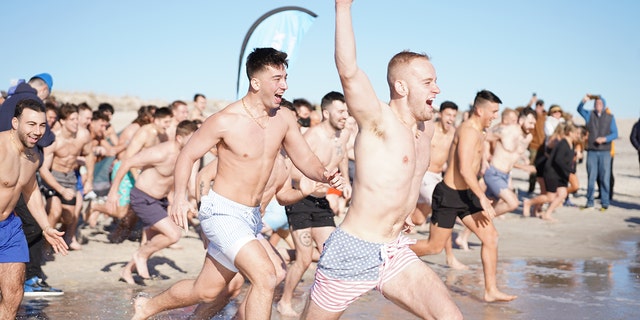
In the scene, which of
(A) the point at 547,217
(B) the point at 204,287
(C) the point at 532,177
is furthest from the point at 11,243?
(C) the point at 532,177

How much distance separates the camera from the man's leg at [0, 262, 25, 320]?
5543 mm

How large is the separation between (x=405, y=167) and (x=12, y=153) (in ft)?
10.6

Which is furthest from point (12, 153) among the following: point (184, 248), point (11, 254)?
point (184, 248)

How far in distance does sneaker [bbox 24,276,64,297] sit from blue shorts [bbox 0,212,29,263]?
5.92ft

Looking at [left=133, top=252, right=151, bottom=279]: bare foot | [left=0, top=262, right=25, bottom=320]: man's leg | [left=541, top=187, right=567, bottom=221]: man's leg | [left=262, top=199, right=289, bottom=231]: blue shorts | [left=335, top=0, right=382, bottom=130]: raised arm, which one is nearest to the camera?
[left=335, top=0, right=382, bottom=130]: raised arm

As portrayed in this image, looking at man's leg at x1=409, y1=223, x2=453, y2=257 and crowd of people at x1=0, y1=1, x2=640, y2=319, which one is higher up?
crowd of people at x1=0, y1=1, x2=640, y2=319

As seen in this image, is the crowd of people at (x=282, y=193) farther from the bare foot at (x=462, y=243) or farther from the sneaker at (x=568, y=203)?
the sneaker at (x=568, y=203)

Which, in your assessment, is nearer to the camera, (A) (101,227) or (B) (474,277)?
(B) (474,277)

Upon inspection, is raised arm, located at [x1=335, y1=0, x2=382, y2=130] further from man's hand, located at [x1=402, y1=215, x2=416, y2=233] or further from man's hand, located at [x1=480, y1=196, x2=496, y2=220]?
man's hand, located at [x1=480, y1=196, x2=496, y2=220]

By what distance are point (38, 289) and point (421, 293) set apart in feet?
15.4

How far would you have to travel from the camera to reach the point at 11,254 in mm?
5625

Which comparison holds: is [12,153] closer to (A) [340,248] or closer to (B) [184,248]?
(A) [340,248]

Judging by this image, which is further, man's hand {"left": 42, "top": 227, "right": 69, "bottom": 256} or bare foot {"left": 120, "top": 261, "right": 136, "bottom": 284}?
bare foot {"left": 120, "top": 261, "right": 136, "bottom": 284}

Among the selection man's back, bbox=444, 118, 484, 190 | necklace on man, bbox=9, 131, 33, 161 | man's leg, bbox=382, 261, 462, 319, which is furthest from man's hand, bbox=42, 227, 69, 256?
man's back, bbox=444, 118, 484, 190
